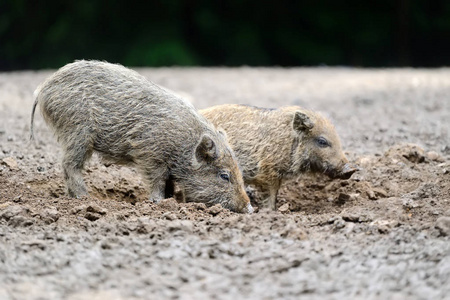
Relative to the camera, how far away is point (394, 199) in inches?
207

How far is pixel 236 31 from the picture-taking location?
59.4ft

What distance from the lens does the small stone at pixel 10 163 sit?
6.21 metres

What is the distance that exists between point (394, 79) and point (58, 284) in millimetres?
10281

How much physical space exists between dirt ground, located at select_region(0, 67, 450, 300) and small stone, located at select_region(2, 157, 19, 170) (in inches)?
0.5

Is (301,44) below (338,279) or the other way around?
the other way around

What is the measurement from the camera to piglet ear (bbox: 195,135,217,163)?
5625 millimetres

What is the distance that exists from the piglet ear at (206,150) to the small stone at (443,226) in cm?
206

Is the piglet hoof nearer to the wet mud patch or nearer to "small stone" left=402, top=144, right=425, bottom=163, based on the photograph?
the wet mud patch

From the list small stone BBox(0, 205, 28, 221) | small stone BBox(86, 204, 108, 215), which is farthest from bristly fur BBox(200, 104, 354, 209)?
small stone BBox(0, 205, 28, 221)

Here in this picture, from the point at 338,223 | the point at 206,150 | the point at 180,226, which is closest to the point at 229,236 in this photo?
the point at 180,226

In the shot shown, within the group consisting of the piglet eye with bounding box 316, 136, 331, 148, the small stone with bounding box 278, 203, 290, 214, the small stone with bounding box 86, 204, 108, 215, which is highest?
the piglet eye with bounding box 316, 136, 331, 148

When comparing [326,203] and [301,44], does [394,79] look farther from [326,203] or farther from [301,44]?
[326,203]

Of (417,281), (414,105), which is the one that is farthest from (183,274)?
(414,105)

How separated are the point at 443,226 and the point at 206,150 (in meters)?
2.17
